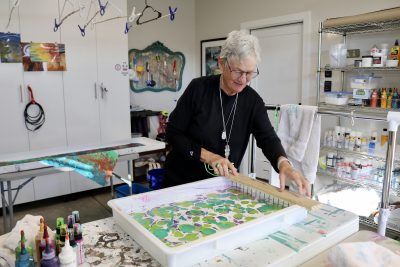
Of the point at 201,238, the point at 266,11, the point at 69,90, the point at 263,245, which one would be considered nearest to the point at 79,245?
the point at 201,238

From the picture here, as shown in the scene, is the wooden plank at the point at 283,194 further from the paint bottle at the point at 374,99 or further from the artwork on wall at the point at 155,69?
the artwork on wall at the point at 155,69

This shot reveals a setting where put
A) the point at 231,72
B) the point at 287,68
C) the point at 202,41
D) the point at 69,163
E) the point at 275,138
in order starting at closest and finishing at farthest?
the point at 231,72 < the point at 275,138 < the point at 69,163 < the point at 287,68 < the point at 202,41

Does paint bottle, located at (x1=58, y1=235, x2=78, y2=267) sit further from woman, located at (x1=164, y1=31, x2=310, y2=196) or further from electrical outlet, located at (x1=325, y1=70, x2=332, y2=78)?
electrical outlet, located at (x1=325, y1=70, x2=332, y2=78)

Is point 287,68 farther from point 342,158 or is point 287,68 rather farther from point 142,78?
point 142,78

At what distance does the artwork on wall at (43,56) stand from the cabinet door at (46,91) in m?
0.05

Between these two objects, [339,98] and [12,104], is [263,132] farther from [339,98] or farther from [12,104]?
[12,104]

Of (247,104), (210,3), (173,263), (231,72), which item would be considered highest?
(210,3)

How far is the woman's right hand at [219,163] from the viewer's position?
1468mm

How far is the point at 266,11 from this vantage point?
3.97 meters

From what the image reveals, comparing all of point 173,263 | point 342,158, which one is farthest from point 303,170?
point 173,263

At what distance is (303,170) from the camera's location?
267cm

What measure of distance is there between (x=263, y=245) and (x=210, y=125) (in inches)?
28.9

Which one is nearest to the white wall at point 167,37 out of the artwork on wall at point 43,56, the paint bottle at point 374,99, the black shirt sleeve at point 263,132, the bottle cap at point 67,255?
the artwork on wall at point 43,56

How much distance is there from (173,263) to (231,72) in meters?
0.88
